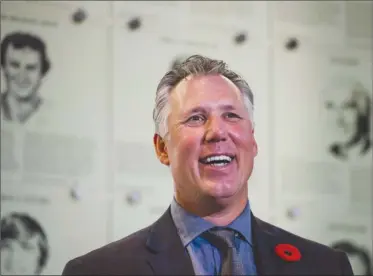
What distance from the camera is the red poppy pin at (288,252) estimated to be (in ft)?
3.37

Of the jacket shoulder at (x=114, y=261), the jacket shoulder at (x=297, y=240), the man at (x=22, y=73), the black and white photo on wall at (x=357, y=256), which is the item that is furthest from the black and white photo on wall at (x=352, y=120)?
the jacket shoulder at (x=114, y=261)

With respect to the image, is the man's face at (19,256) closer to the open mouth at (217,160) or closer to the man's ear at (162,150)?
the man's ear at (162,150)

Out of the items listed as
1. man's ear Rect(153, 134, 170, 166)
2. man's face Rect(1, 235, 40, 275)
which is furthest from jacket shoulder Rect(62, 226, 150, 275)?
man's face Rect(1, 235, 40, 275)

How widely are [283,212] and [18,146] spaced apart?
565 millimetres

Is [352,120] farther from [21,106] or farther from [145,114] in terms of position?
[21,106]

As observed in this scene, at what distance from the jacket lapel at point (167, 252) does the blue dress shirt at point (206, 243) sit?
0.03ft

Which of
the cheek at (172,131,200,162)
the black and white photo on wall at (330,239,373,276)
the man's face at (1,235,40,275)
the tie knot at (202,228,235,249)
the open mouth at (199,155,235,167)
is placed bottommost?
the black and white photo on wall at (330,239,373,276)

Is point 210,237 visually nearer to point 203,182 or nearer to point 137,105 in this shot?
point 203,182

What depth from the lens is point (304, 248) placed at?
3.46 feet

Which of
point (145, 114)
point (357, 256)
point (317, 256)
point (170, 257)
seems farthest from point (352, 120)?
point (170, 257)

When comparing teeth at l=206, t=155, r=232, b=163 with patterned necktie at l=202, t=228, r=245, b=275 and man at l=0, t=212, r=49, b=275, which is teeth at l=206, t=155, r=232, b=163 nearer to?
patterned necktie at l=202, t=228, r=245, b=275

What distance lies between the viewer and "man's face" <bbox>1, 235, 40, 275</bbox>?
154 centimetres

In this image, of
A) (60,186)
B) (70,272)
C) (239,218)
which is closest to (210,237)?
(239,218)

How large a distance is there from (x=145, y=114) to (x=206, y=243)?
2.27 ft
